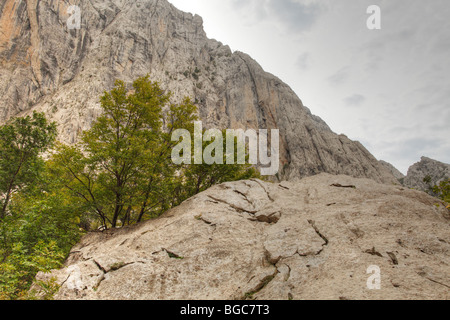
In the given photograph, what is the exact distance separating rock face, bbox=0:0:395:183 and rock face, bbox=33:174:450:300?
61164 millimetres

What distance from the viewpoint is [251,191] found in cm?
1605

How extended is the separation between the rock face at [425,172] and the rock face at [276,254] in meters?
134

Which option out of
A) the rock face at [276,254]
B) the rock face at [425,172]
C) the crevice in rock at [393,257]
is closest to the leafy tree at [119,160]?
the rock face at [276,254]

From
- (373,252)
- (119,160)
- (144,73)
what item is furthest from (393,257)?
(144,73)

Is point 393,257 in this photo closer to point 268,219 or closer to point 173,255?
point 268,219

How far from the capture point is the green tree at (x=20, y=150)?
13.4 metres

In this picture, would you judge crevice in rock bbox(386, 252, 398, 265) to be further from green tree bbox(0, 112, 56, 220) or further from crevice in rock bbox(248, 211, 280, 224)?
green tree bbox(0, 112, 56, 220)

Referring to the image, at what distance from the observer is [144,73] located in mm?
81312

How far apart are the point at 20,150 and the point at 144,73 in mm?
75539

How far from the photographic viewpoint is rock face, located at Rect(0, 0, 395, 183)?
6769 centimetres

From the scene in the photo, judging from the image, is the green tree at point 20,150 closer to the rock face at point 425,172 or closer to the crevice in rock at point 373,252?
the crevice in rock at point 373,252
